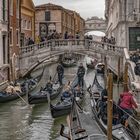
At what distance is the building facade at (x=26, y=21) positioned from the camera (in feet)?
70.1

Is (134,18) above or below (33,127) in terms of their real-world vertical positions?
above

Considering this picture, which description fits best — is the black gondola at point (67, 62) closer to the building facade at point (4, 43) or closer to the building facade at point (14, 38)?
the building facade at point (14, 38)

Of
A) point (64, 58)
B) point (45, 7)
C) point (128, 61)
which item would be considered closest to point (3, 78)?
point (128, 61)

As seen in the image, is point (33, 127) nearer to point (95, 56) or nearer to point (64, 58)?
point (95, 56)

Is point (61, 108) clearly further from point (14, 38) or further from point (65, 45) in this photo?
point (65, 45)

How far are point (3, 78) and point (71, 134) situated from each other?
25.6ft

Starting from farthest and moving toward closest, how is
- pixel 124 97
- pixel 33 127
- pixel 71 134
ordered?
pixel 33 127 < pixel 124 97 < pixel 71 134

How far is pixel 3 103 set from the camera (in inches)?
508

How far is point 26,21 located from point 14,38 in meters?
5.03

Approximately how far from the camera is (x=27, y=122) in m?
10.8

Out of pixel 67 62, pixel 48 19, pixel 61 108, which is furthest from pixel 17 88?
pixel 48 19

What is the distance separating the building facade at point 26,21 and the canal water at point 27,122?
26.4 ft

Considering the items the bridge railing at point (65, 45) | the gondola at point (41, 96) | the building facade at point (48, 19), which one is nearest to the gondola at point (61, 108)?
the gondola at point (41, 96)

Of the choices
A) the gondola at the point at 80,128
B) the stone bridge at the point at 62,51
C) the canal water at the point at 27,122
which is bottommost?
the canal water at the point at 27,122
